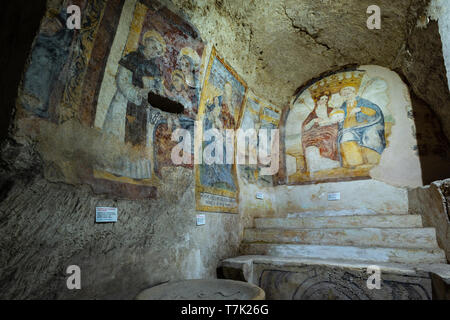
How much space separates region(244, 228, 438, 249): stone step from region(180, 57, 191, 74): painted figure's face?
2.51m

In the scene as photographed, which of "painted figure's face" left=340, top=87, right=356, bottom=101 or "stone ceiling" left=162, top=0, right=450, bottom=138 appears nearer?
"stone ceiling" left=162, top=0, right=450, bottom=138

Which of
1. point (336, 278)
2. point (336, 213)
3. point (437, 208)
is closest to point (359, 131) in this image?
point (336, 213)

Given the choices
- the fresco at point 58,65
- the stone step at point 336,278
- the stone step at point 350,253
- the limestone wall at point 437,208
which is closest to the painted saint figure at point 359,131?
the limestone wall at point 437,208

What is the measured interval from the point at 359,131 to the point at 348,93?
797 millimetres

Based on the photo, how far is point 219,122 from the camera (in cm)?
403

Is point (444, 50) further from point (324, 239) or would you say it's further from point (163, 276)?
point (163, 276)

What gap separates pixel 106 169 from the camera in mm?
2297

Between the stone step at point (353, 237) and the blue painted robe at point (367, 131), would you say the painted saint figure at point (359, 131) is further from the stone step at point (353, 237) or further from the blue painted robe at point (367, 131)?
the stone step at point (353, 237)

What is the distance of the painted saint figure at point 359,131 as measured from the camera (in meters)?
4.63

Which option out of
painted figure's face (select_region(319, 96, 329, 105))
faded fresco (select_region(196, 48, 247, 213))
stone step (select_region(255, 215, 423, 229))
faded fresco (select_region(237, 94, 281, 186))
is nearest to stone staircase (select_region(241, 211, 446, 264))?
stone step (select_region(255, 215, 423, 229))

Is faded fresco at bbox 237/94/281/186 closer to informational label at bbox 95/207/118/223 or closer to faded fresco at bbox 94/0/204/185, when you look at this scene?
faded fresco at bbox 94/0/204/185

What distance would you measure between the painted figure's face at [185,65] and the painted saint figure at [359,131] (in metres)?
3.12

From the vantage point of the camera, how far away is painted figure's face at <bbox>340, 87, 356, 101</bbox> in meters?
5.04

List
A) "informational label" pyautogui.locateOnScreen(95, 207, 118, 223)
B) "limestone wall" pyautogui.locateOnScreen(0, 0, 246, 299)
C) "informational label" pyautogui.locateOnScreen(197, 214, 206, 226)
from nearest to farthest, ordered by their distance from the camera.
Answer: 1. "limestone wall" pyautogui.locateOnScreen(0, 0, 246, 299)
2. "informational label" pyautogui.locateOnScreen(95, 207, 118, 223)
3. "informational label" pyautogui.locateOnScreen(197, 214, 206, 226)
